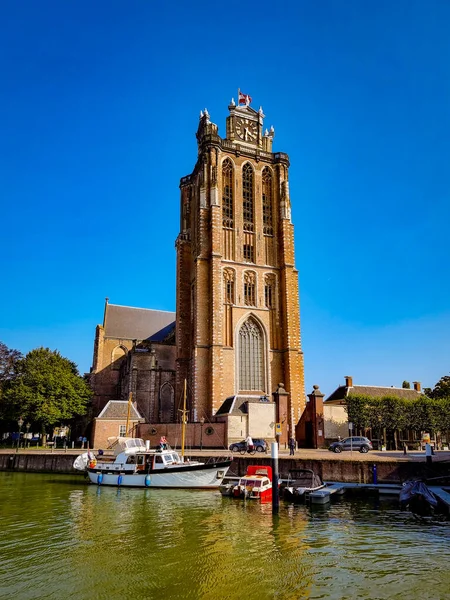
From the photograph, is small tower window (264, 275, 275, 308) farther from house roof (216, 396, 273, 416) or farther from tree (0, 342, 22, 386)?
tree (0, 342, 22, 386)

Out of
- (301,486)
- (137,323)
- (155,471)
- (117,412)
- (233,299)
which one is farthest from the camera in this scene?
(137,323)

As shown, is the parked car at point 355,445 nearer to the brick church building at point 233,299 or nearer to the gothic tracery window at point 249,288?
the brick church building at point 233,299

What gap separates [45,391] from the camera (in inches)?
1906

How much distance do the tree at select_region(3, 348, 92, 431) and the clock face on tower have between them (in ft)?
115

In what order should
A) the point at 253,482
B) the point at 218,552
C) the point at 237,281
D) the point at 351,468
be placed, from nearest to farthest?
the point at 218,552 < the point at 253,482 < the point at 351,468 < the point at 237,281

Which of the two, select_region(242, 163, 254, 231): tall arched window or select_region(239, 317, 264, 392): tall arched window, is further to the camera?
select_region(242, 163, 254, 231): tall arched window

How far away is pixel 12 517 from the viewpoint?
19125mm

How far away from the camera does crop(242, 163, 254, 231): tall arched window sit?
51.1 m

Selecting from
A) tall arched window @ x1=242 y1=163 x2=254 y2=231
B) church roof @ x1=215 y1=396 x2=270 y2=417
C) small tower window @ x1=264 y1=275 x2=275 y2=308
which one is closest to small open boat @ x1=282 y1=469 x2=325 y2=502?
church roof @ x1=215 y1=396 x2=270 y2=417

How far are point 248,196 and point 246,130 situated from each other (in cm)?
1023

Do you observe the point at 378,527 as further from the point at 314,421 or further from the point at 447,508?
the point at 314,421

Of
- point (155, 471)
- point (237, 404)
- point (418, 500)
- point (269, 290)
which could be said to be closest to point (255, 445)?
point (237, 404)

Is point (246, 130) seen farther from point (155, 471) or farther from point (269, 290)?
point (155, 471)

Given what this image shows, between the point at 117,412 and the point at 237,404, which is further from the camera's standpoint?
the point at 117,412
